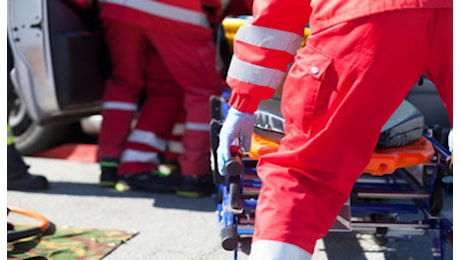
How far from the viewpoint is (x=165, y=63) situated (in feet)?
12.8

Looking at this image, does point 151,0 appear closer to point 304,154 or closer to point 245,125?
point 245,125

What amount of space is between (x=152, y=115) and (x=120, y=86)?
299 mm

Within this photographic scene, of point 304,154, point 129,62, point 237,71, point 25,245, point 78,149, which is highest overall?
point 237,71

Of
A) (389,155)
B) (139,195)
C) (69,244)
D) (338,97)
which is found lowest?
(139,195)

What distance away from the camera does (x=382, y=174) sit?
2533 millimetres

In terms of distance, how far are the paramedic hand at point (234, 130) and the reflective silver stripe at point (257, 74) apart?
0.16 m

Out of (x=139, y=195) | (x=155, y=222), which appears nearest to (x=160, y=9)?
(x=139, y=195)

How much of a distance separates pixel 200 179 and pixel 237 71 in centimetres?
192

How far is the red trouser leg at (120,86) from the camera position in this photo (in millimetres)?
3906

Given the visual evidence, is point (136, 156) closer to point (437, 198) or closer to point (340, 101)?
point (437, 198)

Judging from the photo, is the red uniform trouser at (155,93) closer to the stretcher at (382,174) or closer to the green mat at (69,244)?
the green mat at (69,244)

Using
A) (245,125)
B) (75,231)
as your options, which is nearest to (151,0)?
(75,231)

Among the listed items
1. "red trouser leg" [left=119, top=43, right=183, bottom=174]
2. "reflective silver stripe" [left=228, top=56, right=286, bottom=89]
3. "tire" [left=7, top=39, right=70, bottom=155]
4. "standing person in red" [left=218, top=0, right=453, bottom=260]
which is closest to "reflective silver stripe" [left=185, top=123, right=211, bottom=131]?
"red trouser leg" [left=119, top=43, right=183, bottom=174]

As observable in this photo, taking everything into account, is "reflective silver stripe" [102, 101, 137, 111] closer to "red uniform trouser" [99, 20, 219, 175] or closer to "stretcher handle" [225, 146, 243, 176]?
"red uniform trouser" [99, 20, 219, 175]
